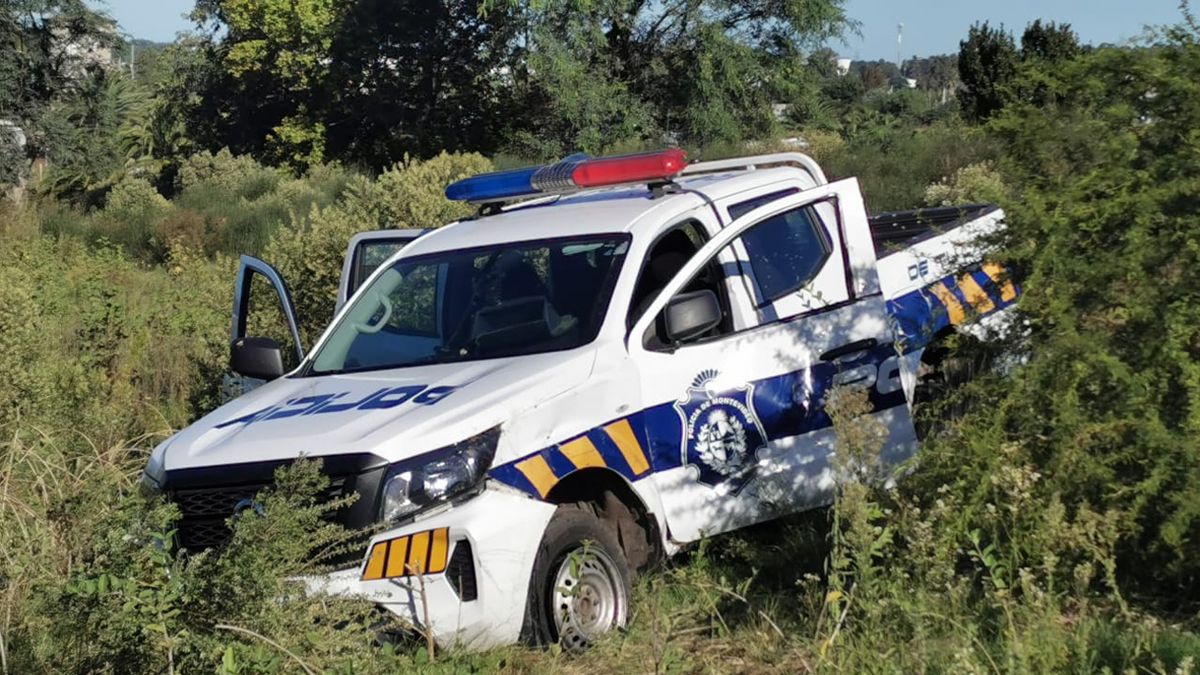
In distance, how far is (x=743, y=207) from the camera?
6828 millimetres

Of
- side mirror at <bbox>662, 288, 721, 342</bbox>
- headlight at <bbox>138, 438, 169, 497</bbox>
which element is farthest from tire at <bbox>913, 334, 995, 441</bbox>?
headlight at <bbox>138, 438, 169, 497</bbox>

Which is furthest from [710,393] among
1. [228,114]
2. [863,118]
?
[228,114]

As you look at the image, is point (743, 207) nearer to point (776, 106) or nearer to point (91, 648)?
point (91, 648)

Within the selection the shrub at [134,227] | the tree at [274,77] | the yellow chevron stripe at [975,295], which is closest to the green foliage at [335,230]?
the yellow chevron stripe at [975,295]

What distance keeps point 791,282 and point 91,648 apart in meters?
3.52

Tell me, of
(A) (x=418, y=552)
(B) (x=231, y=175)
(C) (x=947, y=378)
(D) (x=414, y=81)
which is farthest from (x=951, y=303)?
(D) (x=414, y=81)

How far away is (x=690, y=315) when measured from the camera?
5.69 metres

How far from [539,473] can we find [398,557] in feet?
2.04

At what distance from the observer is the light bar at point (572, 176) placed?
6465mm

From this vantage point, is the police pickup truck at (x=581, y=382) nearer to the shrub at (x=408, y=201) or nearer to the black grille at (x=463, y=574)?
the black grille at (x=463, y=574)

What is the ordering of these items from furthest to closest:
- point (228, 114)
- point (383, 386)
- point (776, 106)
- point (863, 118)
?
1. point (228, 114)
2. point (863, 118)
3. point (776, 106)
4. point (383, 386)

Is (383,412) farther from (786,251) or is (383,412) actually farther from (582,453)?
(786,251)

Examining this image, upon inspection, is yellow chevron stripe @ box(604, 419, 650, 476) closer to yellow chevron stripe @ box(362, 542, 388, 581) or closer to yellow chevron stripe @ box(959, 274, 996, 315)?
yellow chevron stripe @ box(362, 542, 388, 581)

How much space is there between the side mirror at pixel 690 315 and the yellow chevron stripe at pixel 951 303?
1.08 meters
